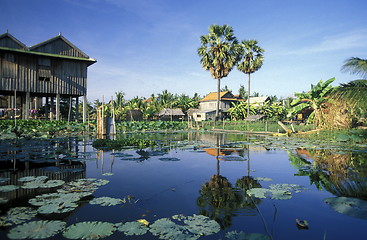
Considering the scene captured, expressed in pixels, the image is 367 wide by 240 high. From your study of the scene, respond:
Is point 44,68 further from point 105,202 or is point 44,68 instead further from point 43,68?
point 105,202

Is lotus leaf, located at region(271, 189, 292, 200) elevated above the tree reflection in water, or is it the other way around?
lotus leaf, located at region(271, 189, 292, 200)

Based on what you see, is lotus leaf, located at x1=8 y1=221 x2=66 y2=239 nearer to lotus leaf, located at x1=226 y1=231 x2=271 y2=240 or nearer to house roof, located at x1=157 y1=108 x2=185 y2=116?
lotus leaf, located at x1=226 y1=231 x2=271 y2=240

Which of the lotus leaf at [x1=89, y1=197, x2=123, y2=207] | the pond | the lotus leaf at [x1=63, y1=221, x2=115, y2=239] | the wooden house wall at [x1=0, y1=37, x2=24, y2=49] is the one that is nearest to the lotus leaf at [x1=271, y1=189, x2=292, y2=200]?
the pond

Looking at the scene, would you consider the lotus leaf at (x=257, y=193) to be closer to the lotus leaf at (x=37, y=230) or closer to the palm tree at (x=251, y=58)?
the lotus leaf at (x=37, y=230)

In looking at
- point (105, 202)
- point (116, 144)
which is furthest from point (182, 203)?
point (116, 144)

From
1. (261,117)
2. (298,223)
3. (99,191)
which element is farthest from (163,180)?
(261,117)

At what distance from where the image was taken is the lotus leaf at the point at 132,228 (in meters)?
2.44

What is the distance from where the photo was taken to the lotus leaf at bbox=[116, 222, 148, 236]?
2.44 meters

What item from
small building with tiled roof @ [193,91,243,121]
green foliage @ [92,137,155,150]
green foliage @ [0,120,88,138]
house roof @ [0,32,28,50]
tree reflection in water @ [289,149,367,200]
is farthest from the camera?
small building with tiled roof @ [193,91,243,121]

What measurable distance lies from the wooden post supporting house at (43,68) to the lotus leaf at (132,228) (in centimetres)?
2168

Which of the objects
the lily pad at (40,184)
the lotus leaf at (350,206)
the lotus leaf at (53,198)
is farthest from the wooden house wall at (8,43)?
the lotus leaf at (350,206)

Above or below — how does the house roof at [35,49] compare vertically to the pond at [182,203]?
above

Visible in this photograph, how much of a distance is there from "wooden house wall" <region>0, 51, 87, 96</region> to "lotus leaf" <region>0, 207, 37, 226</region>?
2088cm

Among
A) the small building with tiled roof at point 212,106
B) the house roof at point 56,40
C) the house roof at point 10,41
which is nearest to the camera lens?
the house roof at point 10,41
